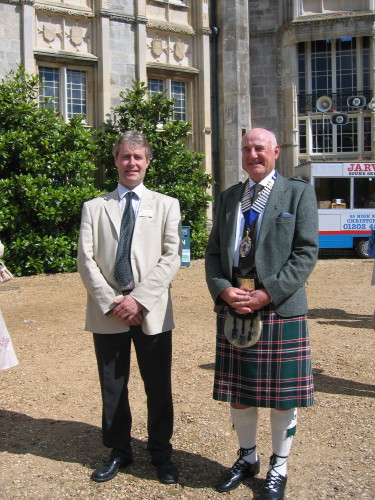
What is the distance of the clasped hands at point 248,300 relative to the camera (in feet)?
10.6

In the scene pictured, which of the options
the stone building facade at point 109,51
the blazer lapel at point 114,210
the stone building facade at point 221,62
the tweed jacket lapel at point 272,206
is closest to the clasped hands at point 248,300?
the tweed jacket lapel at point 272,206

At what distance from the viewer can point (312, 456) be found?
3883 millimetres

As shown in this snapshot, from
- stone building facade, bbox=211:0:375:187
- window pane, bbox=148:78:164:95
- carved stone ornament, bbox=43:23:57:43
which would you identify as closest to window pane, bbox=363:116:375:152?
stone building facade, bbox=211:0:375:187

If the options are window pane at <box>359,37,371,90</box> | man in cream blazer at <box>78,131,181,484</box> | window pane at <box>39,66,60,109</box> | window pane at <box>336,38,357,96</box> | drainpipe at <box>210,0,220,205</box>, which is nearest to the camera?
man in cream blazer at <box>78,131,181,484</box>

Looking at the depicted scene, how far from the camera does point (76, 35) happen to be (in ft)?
54.3

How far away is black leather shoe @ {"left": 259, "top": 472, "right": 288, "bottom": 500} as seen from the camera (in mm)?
3227

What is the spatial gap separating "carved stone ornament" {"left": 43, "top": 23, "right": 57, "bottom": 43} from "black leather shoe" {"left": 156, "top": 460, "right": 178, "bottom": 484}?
48.6 ft

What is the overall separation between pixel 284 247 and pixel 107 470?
1.73 meters

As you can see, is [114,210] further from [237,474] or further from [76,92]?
[76,92]

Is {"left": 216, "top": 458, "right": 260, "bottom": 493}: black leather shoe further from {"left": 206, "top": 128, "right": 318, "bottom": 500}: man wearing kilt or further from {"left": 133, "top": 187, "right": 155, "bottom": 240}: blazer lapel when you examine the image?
{"left": 133, "top": 187, "right": 155, "bottom": 240}: blazer lapel

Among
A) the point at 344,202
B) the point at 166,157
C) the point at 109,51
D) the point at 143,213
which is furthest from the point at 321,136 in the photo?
the point at 143,213

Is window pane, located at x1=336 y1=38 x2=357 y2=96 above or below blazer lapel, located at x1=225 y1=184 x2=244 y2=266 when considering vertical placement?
above

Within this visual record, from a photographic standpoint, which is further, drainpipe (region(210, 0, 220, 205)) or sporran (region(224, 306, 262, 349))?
drainpipe (region(210, 0, 220, 205))

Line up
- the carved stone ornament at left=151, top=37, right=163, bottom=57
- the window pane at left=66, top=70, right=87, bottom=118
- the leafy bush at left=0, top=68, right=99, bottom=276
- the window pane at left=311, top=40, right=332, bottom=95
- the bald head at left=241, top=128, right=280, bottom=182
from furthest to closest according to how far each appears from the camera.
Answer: the window pane at left=311, top=40, right=332, bottom=95 < the carved stone ornament at left=151, top=37, right=163, bottom=57 < the window pane at left=66, top=70, right=87, bottom=118 < the leafy bush at left=0, top=68, right=99, bottom=276 < the bald head at left=241, top=128, right=280, bottom=182
